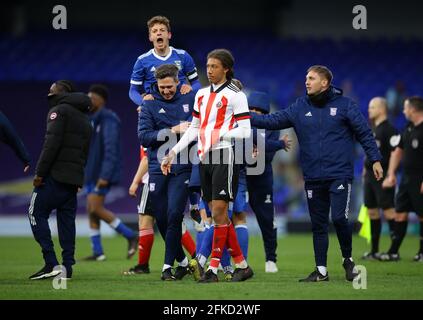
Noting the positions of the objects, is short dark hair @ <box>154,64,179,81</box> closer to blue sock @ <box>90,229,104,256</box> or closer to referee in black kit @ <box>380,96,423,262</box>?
blue sock @ <box>90,229,104,256</box>

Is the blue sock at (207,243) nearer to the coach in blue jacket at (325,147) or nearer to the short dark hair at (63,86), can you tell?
the coach in blue jacket at (325,147)

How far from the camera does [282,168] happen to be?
22.3m

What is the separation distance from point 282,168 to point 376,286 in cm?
1307

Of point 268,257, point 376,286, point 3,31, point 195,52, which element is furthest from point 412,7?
point 376,286

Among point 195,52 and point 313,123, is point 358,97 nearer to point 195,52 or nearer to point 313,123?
point 195,52

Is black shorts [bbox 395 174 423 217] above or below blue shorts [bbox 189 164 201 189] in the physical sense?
below

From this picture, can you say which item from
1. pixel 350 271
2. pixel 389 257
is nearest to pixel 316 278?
pixel 350 271

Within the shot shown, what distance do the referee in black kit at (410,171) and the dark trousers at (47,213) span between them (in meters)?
5.60

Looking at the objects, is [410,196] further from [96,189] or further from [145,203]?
[145,203]

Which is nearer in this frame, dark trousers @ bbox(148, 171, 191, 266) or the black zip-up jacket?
dark trousers @ bbox(148, 171, 191, 266)

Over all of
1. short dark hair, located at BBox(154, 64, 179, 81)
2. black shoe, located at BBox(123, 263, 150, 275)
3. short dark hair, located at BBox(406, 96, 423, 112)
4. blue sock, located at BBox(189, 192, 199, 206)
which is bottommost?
black shoe, located at BBox(123, 263, 150, 275)

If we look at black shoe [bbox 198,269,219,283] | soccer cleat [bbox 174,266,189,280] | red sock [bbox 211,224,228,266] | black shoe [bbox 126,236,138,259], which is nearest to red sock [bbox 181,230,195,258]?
soccer cleat [bbox 174,266,189,280]

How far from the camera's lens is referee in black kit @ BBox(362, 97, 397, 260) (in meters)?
14.1

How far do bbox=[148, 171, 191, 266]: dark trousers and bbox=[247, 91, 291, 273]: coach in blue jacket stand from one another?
1.69 meters
